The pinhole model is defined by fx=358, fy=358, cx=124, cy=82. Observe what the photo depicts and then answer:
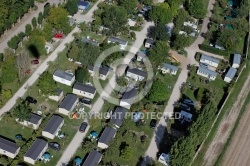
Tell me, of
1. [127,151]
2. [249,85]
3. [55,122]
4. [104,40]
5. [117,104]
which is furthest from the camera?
[104,40]

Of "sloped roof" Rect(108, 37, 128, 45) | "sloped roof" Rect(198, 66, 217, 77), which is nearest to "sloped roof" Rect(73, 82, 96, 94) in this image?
"sloped roof" Rect(108, 37, 128, 45)

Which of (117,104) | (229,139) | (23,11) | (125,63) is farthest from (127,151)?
(23,11)

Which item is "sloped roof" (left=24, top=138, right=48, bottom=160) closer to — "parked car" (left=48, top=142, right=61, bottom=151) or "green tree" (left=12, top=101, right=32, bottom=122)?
"parked car" (left=48, top=142, right=61, bottom=151)

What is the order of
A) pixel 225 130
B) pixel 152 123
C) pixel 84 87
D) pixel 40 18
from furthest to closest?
1. pixel 40 18
2. pixel 84 87
3. pixel 225 130
4. pixel 152 123

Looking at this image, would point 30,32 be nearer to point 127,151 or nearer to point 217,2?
point 127,151

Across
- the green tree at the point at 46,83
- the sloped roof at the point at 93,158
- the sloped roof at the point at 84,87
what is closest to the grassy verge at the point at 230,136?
the sloped roof at the point at 93,158

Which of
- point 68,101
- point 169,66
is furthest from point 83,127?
point 169,66

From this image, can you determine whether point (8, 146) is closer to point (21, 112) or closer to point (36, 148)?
point (36, 148)
